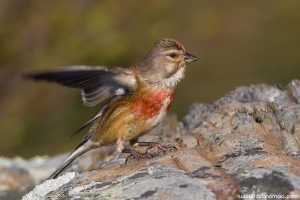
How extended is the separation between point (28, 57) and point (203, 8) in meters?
3.16

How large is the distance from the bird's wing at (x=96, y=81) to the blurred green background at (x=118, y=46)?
12.9 feet

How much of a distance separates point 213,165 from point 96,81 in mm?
1426

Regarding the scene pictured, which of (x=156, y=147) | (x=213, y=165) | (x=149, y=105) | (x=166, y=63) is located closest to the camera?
(x=213, y=165)

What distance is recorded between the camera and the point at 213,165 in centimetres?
417

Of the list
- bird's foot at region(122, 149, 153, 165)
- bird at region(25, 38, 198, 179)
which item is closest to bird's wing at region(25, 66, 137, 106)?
bird at region(25, 38, 198, 179)

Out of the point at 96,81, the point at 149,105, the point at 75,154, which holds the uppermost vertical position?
the point at 96,81

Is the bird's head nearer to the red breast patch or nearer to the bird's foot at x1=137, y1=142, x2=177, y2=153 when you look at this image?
the red breast patch

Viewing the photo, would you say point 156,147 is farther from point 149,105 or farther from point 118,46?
point 118,46

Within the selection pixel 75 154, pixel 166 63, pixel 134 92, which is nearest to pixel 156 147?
pixel 134 92

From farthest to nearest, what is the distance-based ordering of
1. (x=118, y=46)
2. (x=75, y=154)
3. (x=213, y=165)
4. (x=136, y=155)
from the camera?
(x=118, y=46) → (x=75, y=154) → (x=136, y=155) → (x=213, y=165)

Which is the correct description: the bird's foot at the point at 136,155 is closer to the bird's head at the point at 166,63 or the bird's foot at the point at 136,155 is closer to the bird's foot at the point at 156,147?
the bird's foot at the point at 156,147

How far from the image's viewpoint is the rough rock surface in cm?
369

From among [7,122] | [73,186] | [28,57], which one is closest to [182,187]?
[73,186]

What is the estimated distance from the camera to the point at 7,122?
1009 cm
